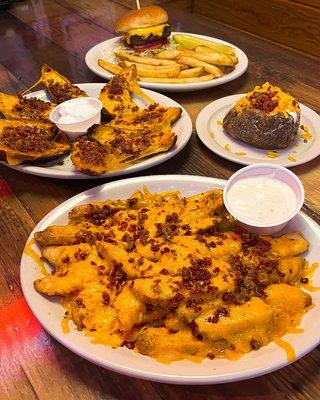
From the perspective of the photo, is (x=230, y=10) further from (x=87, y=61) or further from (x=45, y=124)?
(x=45, y=124)

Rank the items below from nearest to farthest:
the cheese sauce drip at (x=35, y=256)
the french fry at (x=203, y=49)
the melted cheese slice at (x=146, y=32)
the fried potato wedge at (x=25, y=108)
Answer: the cheese sauce drip at (x=35, y=256), the fried potato wedge at (x=25, y=108), the french fry at (x=203, y=49), the melted cheese slice at (x=146, y=32)

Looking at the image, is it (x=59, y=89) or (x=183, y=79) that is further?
(x=183, y=79)

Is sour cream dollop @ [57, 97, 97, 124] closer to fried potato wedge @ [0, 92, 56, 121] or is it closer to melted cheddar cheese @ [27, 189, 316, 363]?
fried potato wedge @ [0, 92, 56, 121]

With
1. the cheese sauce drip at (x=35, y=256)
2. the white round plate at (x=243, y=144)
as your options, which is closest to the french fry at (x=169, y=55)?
the white round plate at (x=243, y=144)

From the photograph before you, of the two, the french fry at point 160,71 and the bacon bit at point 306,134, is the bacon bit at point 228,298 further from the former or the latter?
the french fry at point 160,71

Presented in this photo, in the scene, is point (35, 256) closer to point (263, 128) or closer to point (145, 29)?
point (263, 128)

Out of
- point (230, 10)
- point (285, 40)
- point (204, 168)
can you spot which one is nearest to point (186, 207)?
point (204, 168)

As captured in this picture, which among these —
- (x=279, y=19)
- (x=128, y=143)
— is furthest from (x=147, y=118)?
(x=279, y=19)
